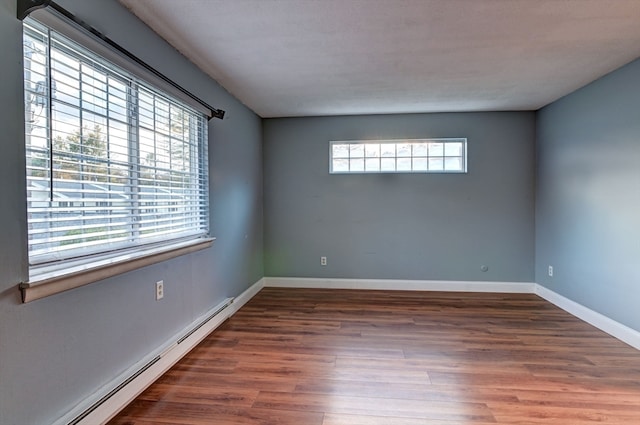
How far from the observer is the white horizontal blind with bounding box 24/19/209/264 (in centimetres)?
139

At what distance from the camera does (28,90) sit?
1336mm

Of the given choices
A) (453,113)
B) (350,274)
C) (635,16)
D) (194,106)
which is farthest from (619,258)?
(194,106)

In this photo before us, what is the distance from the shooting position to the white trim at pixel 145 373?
1591mm

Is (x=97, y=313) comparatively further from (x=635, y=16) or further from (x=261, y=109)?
(x=635, y=16)

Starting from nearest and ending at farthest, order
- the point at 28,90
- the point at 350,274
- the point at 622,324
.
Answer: the point at 28,90, the point at 622,324, the point at 350,274

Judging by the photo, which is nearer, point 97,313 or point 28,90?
point 28,90

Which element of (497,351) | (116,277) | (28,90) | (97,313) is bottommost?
(497,351)

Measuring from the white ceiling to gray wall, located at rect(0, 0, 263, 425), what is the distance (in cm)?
20

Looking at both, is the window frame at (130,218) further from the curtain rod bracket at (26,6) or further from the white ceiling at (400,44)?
the white ceiling at (400,44)

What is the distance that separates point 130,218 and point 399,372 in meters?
1.99

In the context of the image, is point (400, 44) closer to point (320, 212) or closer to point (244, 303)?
point (320, 212)

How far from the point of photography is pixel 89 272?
1.55 meters

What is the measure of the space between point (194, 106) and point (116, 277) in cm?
139

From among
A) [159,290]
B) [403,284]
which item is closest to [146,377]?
[159,290]
